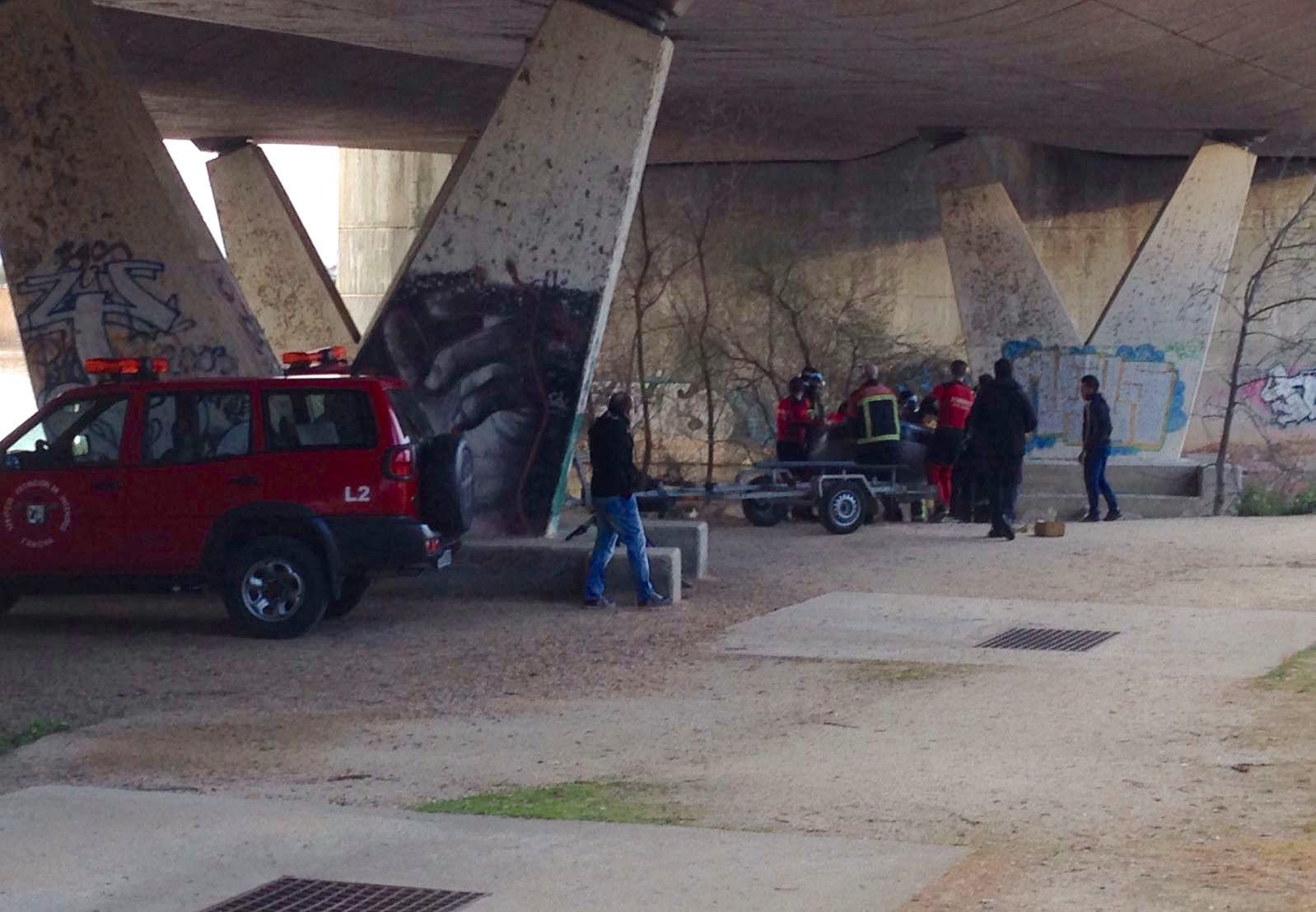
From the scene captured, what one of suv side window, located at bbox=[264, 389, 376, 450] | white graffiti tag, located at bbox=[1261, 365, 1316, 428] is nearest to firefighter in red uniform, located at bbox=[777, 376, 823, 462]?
suv side window, located at bbox=[264, 389, 376, 450]

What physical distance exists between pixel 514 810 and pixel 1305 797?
333cm

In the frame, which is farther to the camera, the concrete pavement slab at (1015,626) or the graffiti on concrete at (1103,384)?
the graffiti on concrete at (1103,384)

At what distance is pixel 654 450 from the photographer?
94.9ft

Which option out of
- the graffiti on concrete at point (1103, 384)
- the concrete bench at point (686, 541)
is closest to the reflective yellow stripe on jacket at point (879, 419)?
the concrete bench at point (686, 541)

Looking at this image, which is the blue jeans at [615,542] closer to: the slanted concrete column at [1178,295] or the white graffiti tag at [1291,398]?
the slanted concrete column at [1178,295]

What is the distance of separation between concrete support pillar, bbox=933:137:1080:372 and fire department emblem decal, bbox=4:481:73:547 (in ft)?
60.1

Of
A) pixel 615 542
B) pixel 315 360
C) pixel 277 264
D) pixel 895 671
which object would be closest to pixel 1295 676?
pixel 895 671

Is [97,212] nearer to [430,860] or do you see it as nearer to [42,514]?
[42,514]

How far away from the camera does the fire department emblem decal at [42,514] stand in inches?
486

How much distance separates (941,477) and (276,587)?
1044cm

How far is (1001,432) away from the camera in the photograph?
1862 centimetres

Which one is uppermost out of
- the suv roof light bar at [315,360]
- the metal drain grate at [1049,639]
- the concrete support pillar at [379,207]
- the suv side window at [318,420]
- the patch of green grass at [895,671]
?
the concrete support pillar at [379,207]

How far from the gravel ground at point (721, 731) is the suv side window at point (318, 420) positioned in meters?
1.43

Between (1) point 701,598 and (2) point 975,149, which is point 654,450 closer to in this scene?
(2) point 975,149
